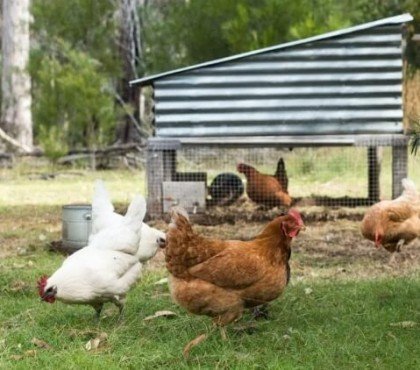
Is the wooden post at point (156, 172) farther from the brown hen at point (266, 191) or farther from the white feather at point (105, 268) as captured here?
the white feather at point (105, 268)

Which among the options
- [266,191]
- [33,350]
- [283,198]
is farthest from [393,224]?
[33,350]

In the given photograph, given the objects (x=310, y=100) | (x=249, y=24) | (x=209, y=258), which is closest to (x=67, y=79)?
(x=249, y=24)

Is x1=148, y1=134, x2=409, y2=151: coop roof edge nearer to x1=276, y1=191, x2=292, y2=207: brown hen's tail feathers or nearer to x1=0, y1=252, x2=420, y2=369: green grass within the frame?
x1=276, y1=191, x2=292, y2=207: brown hen's tail feathers

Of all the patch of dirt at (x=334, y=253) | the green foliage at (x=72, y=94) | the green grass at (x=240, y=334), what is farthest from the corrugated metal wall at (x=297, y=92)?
the green foliage at (x=72, y=94)

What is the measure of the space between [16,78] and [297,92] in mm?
12818

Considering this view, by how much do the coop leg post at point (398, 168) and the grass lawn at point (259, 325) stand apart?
82.2 inches

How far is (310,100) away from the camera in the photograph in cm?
1089

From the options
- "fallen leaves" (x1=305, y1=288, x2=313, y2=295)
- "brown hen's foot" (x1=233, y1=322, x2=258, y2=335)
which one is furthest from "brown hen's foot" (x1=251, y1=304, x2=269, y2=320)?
"fallen leaves" (x1=305, y1=288, x2=313, y2=295)

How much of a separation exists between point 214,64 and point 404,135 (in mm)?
2648

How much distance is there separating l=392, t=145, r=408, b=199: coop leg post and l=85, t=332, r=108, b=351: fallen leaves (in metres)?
6.26

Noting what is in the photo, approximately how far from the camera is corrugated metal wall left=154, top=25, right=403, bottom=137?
35.6ft

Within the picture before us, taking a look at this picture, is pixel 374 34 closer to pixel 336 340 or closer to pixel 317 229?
pixel 317 229

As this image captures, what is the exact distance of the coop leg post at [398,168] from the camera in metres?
10.5

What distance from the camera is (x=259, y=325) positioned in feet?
17.7
